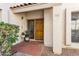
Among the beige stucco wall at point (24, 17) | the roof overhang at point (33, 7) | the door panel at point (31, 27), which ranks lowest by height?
the door panel at point (31, 27)

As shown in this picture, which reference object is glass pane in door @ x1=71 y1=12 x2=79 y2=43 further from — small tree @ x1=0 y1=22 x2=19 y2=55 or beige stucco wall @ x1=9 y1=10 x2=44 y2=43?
small tree @ x1=0 y1=22 x2=19 y2=55

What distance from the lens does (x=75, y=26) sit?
8.28m

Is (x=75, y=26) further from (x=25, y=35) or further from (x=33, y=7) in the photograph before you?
(x=25, y=35)

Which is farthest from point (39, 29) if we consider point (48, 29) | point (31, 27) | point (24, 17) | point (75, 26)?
point (75, 26)

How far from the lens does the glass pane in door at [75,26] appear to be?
823 centimetres

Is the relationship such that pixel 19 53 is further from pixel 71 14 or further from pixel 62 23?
pixel 71 14

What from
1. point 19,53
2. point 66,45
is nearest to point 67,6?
point 66,45

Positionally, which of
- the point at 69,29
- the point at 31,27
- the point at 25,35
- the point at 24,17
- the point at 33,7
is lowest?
the point at 25,35

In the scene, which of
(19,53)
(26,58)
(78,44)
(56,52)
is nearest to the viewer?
(26,58)

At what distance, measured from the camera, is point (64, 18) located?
845 cm

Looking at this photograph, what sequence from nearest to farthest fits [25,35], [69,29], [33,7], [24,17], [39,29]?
1. [33,7]
2. [69,29]
3. [25,35]
4. [24,17]
5. [39,29]

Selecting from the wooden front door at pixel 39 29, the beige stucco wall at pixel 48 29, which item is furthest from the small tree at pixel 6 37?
the wooden front door at pixel 39 29

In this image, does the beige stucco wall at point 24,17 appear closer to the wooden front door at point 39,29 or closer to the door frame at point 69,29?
the wooden front door at point 39,29

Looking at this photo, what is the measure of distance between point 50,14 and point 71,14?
4.12 feet
